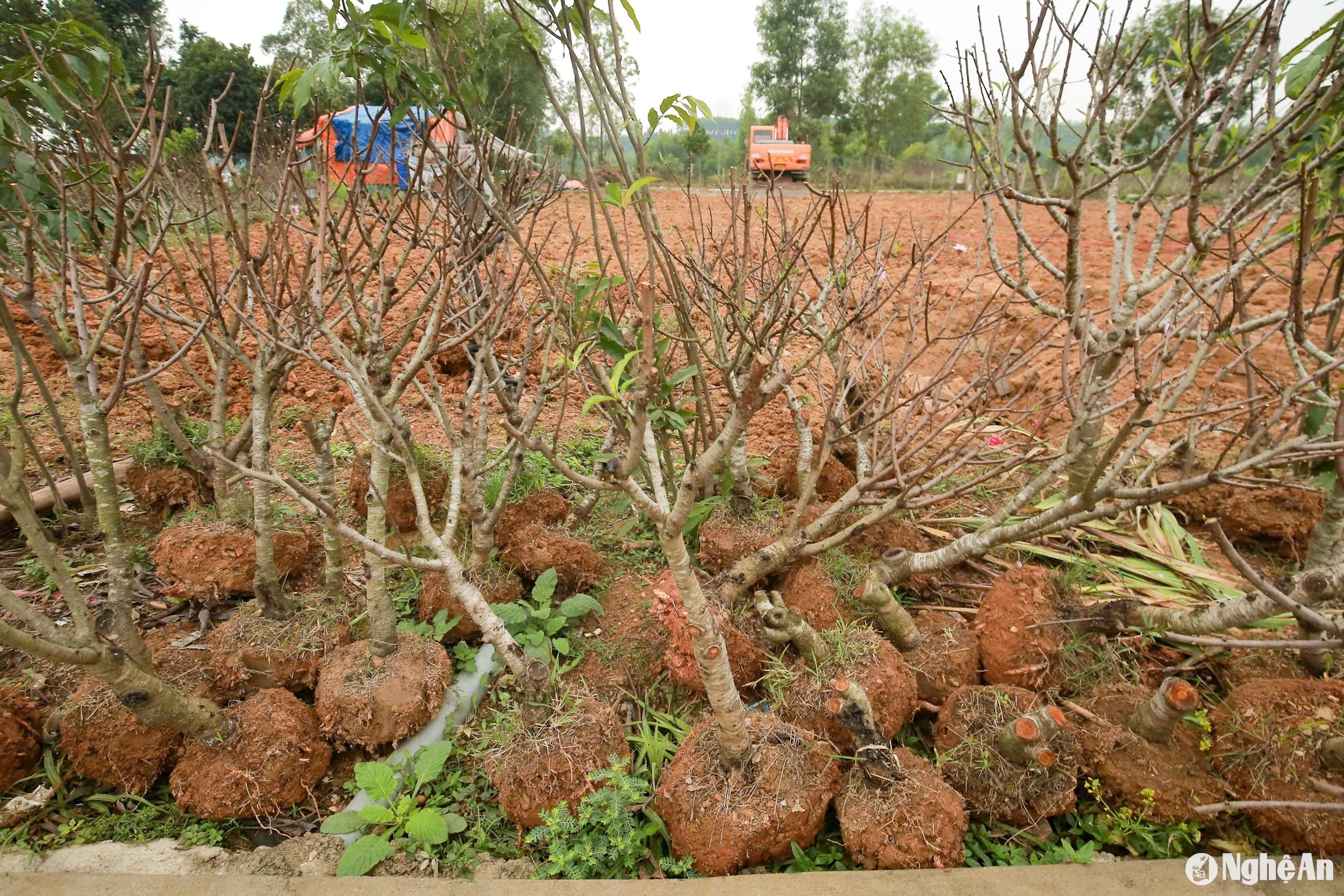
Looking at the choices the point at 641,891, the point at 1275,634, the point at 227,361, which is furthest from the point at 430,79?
the point at 1275,634

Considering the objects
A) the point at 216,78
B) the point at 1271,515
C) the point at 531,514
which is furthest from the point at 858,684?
the point at 216,78

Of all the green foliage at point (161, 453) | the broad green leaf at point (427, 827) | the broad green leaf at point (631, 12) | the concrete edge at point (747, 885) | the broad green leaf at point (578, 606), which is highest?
the broad green leaf at point (631, 12)

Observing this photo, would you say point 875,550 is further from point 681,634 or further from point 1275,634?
point 1275,634

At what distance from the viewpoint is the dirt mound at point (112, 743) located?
209 centimetres

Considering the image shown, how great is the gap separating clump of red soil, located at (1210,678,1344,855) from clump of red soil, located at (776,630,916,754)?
88 centimetres

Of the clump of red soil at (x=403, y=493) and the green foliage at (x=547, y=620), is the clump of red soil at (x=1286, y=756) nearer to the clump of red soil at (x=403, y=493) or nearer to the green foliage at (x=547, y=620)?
the green foliage at (x=547, y=620)

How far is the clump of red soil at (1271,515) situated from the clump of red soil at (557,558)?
257 cm

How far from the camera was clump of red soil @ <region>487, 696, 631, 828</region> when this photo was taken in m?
1.98

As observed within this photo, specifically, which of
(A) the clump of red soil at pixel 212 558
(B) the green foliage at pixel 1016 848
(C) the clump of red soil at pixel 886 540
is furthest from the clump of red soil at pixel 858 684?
(A) the clump of red soil at pixel 212 558

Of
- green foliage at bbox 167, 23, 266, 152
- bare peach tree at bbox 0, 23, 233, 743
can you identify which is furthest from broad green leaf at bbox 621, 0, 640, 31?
green foliage at bbox 167, 23, 266, 152

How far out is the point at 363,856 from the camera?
1.87 m

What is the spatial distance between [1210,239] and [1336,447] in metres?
0.92

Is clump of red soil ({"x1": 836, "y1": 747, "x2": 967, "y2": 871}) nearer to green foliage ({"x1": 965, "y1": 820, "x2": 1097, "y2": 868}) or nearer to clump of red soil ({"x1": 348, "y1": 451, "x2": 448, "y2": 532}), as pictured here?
green foliage ({"x1": 965, "y1": 820, "x2": 1097, "y2": 868})

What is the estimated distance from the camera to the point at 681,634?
2.39m
